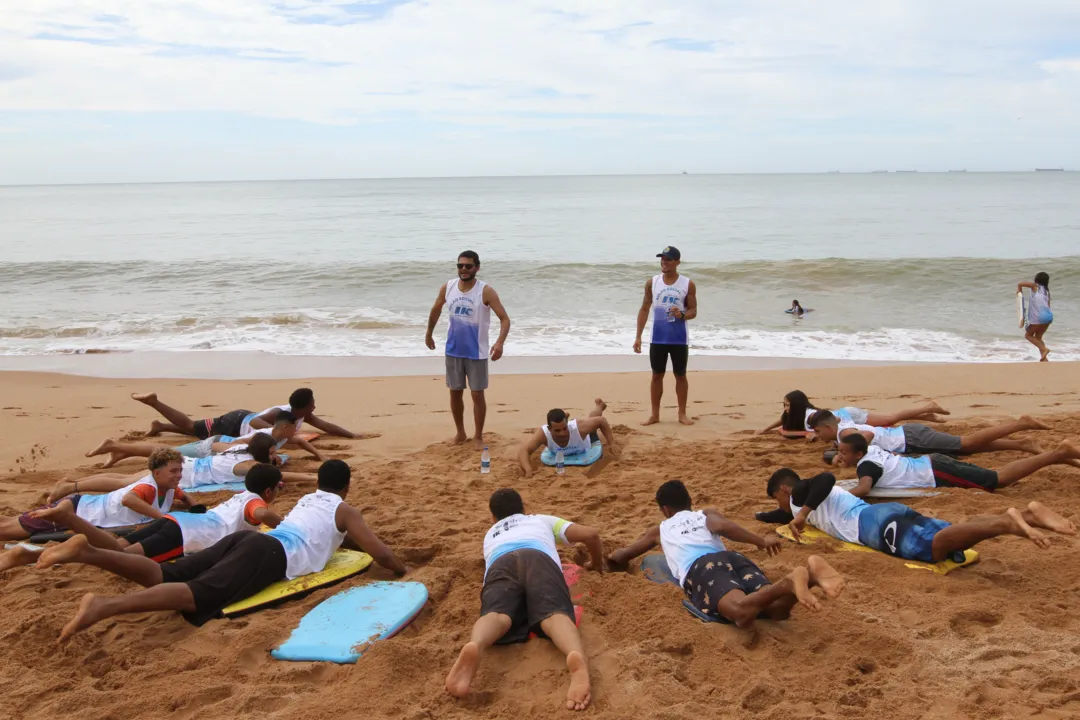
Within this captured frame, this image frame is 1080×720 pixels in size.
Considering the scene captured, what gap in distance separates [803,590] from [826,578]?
172 millimetres

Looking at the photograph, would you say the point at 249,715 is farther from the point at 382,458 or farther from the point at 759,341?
the point at 759,341

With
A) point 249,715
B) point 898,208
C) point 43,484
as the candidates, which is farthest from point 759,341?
point 898,208

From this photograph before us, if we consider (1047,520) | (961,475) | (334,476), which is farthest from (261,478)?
(961,475)

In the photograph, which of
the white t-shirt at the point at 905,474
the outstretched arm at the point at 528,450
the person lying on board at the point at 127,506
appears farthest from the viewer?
the outstretched arm at the point at 528,450

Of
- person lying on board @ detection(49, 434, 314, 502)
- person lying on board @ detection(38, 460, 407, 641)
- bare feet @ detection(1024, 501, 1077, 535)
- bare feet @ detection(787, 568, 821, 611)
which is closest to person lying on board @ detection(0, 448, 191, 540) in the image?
person lying on board @ detection(49, 434, 314, 502)

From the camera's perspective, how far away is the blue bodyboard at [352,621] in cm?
406

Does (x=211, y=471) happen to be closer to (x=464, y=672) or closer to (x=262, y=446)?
(x=262, y=446)

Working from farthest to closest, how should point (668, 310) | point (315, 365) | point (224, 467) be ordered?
point (315, 365)
point (668, 310)
point (224, 467)

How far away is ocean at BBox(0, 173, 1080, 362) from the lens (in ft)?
50.1

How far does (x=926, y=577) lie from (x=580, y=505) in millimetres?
2634

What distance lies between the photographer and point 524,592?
423cm

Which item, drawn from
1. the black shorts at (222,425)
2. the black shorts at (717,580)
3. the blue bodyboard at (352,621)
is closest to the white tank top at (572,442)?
the blue bodyboard at (352,621)

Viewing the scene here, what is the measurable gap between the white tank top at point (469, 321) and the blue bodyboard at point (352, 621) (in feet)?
11.7

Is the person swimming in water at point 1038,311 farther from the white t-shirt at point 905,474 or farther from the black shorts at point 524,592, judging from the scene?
the black shorts at point 524,592
